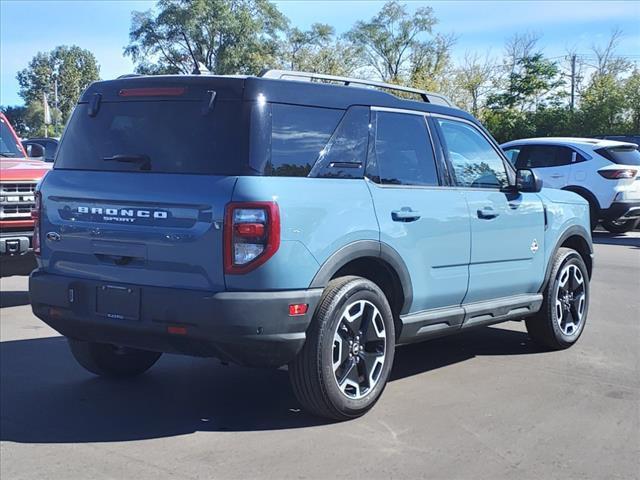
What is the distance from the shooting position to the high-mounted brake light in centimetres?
456

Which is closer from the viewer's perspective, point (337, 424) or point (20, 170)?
point (337, 424)

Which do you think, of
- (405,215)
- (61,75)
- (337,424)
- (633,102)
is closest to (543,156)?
(405,215)

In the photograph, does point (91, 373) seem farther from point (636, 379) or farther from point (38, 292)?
point (636, 379)

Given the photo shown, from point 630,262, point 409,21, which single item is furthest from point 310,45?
point 630,262

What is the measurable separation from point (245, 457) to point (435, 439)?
112 cm

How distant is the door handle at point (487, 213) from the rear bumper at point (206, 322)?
178 cm

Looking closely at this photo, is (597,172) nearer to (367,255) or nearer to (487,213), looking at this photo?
(487,213)

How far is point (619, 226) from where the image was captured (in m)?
15.6

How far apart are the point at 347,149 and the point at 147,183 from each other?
1.27m

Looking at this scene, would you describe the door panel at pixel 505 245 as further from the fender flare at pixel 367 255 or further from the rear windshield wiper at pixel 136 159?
the rear windshield wiper at pixel 136 159

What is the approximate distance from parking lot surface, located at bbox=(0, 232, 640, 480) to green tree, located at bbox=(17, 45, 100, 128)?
179ft

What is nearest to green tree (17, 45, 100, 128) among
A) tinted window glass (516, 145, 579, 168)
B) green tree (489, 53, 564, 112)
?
green tree (489, 53, 564, 112)

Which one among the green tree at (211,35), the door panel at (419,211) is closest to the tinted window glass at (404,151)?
the door panel at (419,211)

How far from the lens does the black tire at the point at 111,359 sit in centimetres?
546
